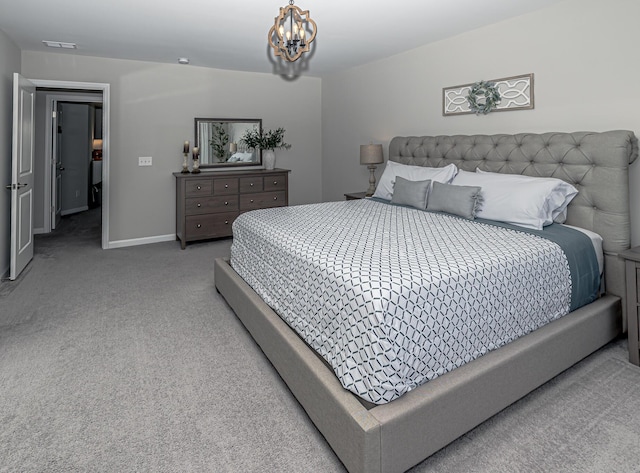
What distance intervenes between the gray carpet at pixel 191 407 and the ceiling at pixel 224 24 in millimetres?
2443

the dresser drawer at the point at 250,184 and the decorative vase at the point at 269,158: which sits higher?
the decorative vase at the point at 269,158

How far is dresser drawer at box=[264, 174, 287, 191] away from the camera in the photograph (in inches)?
219

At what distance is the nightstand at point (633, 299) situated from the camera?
2238 millimetres

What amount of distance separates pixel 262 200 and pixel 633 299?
14.1 feet

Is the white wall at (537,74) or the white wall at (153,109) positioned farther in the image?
the white wall at (153,109)

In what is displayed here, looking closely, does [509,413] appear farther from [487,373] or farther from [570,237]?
[570,237]

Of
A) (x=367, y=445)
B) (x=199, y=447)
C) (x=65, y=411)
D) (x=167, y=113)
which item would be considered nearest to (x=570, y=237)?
(x=367, y=445)

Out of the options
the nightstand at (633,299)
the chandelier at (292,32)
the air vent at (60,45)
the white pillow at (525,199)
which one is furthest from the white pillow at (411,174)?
the air vent at (60,45)

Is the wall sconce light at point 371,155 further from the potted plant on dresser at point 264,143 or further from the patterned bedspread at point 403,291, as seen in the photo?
the patterned bedspread at point 403,291

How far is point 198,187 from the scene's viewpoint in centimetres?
505

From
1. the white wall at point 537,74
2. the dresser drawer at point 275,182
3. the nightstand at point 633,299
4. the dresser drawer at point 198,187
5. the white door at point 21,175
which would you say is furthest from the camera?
the dresser drawer at point 275,182

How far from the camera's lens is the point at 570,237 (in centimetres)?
247

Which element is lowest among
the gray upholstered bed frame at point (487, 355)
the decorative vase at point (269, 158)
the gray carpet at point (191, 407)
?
the gray carpet at point (191, 407)

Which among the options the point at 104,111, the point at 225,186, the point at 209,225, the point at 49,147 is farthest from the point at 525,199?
the point at 49,147
